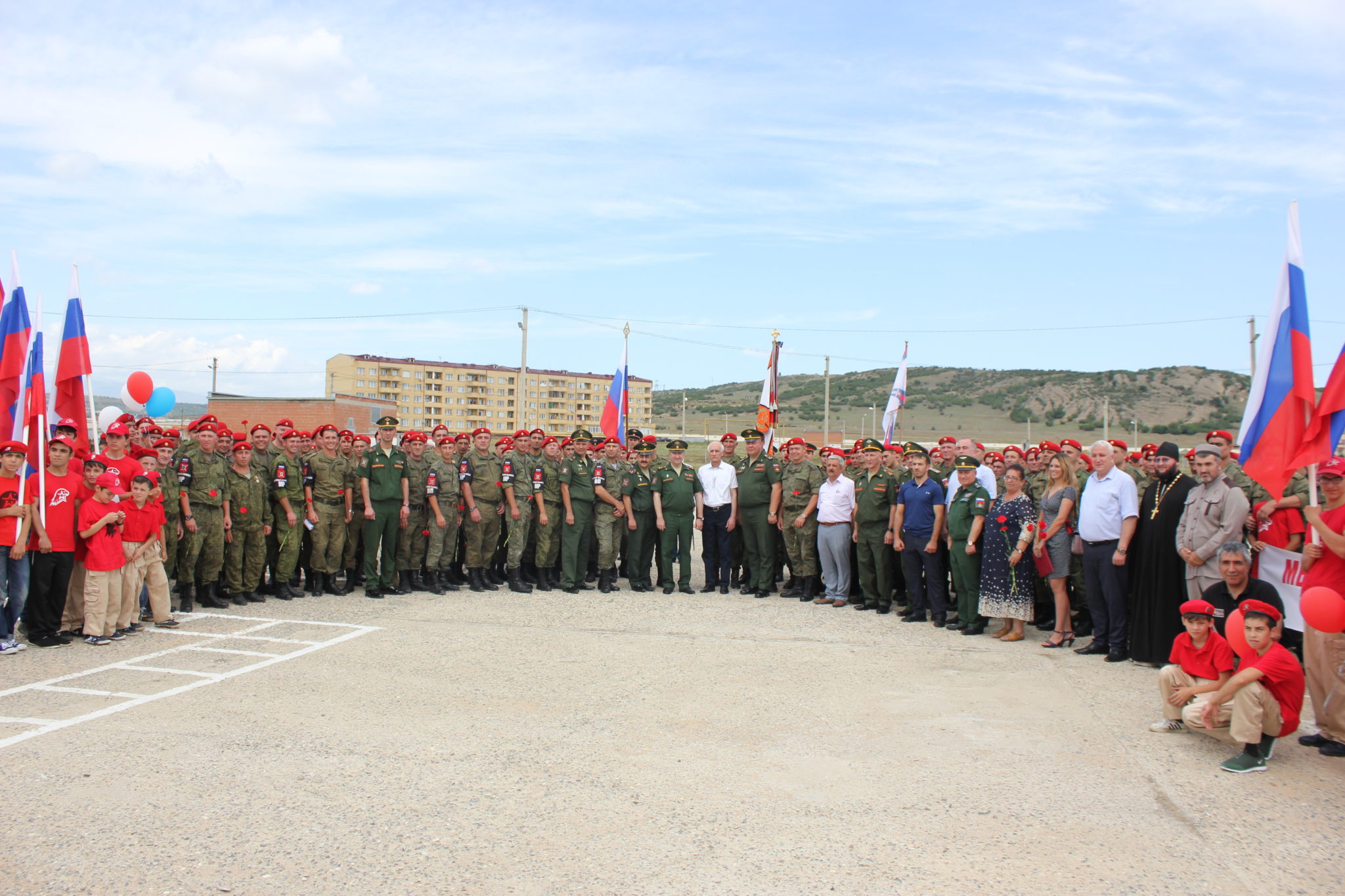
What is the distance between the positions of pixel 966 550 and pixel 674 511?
364cm

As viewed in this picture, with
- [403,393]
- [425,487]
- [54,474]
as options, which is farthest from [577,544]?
[403,393]

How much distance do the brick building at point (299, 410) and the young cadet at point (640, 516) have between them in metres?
40.6

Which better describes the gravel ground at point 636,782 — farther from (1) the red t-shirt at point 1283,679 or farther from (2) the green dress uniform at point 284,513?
(2) the green dress uniform at point 284,513

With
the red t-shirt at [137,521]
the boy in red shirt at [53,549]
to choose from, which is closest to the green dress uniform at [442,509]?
the red t-shirt at [137,521]

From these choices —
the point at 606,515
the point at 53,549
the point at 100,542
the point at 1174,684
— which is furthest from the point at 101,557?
the point at 1174,684

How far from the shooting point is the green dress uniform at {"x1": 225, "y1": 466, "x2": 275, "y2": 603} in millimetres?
9078

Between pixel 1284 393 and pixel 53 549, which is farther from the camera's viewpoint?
pixel 53 549

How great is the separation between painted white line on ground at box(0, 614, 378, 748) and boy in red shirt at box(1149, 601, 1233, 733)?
6204 mm

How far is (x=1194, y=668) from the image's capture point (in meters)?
5.35

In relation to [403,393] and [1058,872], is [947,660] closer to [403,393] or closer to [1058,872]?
[1058,872]

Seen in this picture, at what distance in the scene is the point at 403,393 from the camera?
280ft

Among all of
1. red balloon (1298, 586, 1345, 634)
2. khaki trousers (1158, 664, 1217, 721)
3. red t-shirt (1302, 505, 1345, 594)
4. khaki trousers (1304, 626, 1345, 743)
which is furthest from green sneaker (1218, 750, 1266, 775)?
red t-shirt (1302, 505, 1345, 594)

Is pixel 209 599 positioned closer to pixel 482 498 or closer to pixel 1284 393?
pixel 482 498

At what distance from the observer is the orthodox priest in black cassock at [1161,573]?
7.00m
